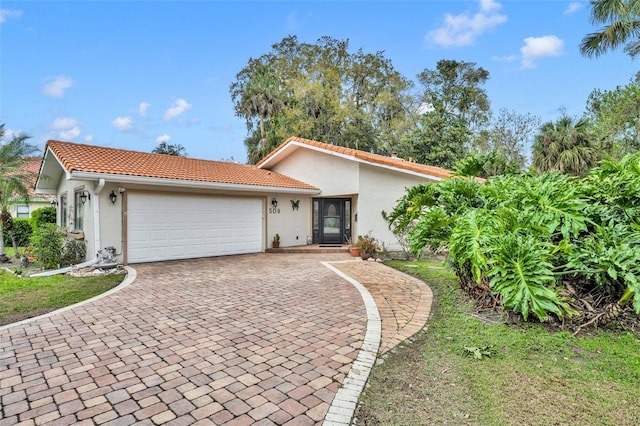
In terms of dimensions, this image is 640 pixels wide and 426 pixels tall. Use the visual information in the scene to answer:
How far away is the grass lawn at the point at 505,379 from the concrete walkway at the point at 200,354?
1.16ft

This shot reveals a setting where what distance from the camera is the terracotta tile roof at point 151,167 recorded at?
9914mm

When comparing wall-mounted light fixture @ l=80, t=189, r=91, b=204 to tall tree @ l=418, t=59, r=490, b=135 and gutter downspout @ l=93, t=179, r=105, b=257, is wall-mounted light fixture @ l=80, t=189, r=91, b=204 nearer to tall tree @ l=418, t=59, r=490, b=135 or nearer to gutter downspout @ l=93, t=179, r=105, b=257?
gutter downspout @ l=93, t=179, r=105, b=257

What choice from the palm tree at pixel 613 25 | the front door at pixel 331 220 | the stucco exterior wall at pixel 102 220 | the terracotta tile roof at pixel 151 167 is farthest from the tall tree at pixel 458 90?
the stucco exterior wall at pixel 102 220

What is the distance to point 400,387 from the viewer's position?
3328 millimetres

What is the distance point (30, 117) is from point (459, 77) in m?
32.0

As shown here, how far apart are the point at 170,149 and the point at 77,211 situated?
24673 millimetres

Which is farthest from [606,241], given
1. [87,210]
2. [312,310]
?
[87,210]

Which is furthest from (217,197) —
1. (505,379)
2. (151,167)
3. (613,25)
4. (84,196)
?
(613,25)

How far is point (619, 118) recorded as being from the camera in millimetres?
25016

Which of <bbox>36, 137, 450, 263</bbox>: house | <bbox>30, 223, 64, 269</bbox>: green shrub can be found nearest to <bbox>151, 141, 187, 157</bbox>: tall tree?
<bbox>36, 137, 450, 263</bbox>: house

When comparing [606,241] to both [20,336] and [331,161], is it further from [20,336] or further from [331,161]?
[331,161]

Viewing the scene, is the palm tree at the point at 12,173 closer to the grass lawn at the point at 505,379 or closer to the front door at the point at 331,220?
the front door at the point at 331,220

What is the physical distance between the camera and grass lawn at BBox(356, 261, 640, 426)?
111 inches

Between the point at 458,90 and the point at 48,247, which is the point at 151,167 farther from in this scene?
the point at 458,90
